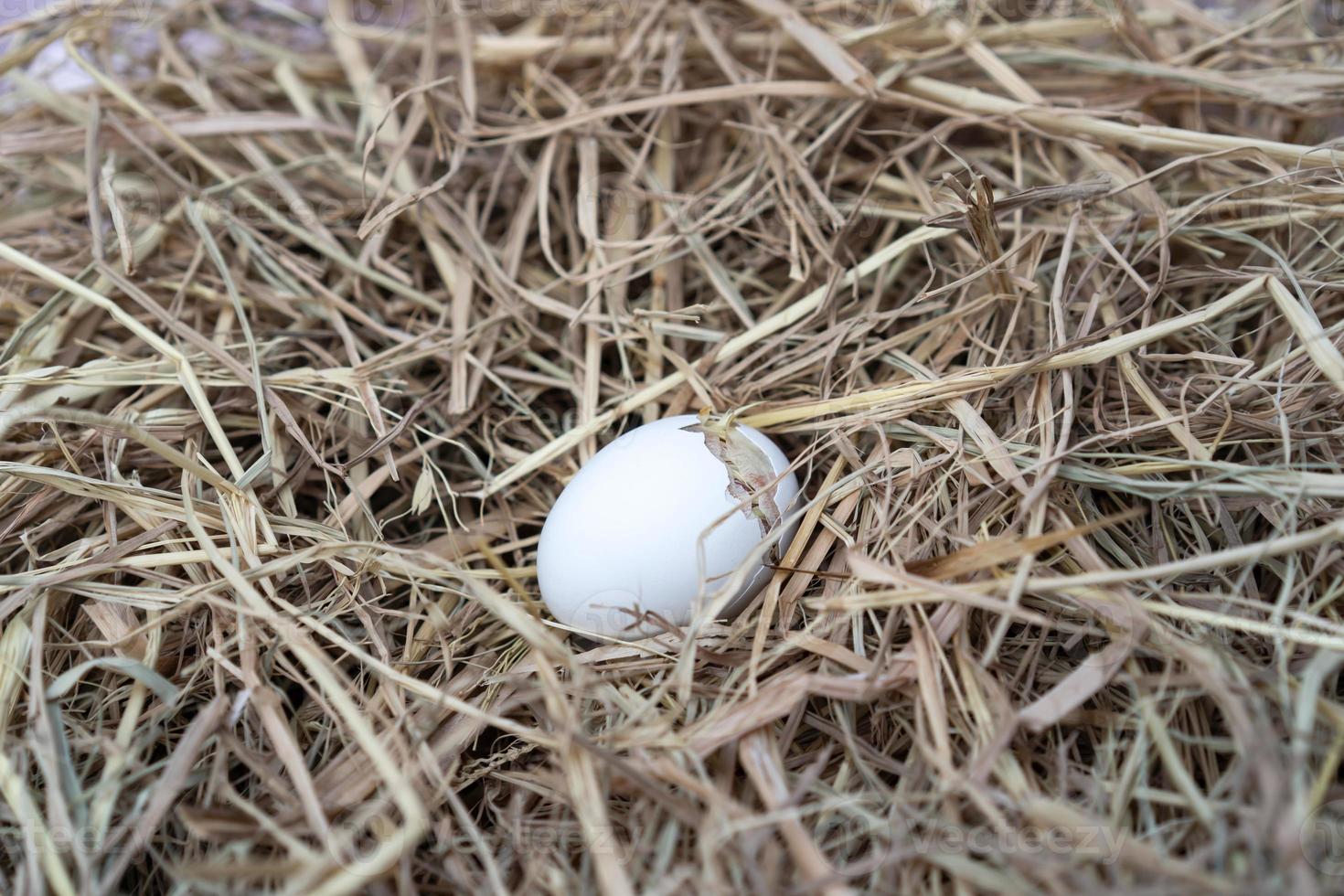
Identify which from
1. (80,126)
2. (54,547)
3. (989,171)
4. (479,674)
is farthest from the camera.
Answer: (80,126)

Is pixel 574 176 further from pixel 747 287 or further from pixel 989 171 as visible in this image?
pixel 989 171

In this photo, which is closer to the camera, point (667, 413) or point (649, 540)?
point (649, 540)

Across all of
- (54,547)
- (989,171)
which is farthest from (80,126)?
(989,171)

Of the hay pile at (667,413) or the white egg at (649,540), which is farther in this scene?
the white egg at (649,540)

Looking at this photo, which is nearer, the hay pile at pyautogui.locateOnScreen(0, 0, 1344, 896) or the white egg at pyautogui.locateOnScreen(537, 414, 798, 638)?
the hay pile at pyautogui.locateOnScreen(0, 0, 1344, 896)
